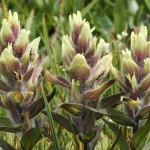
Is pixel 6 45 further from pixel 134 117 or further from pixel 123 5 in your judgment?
pixel 123 5

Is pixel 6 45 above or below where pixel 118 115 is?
above

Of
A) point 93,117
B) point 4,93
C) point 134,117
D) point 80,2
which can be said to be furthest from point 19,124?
point 80,2

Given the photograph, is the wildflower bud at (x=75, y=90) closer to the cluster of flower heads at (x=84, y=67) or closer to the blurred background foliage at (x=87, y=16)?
the cluster of flower heads at (x=84, y=67)

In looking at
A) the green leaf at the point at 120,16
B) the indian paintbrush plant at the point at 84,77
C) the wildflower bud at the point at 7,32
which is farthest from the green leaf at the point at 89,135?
Answer: the green leaf at the point at 120,16

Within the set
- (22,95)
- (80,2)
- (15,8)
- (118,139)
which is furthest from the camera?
(15,8)

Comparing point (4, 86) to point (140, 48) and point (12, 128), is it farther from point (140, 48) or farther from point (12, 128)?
point (140, 48)

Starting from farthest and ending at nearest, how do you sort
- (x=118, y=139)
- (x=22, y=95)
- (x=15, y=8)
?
(x=15, y=8)
(x=118, y=139)
(x=22, y=95)

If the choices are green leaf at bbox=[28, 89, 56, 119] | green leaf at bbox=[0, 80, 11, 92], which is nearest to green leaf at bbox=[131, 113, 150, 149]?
green leaf at bbox=[28, 89, 56, 119]
